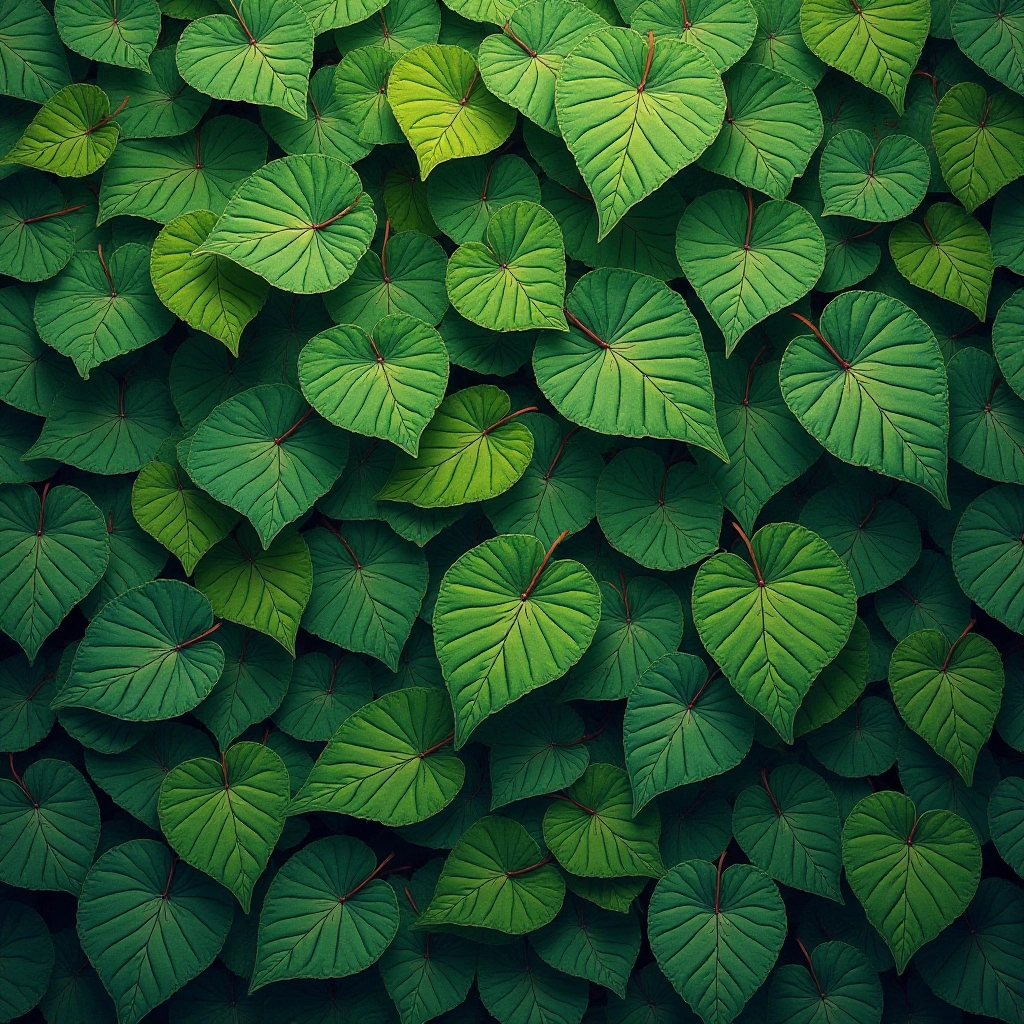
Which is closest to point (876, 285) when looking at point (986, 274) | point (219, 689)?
point (986, 274)

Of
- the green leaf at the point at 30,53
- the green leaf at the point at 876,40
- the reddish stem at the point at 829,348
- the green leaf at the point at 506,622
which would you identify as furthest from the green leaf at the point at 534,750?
the green leaf at the point at 30,53

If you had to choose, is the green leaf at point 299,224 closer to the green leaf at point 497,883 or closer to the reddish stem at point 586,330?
the reddish stem at point 586,330

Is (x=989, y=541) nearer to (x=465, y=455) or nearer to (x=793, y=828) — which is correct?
(x=793, y=828)

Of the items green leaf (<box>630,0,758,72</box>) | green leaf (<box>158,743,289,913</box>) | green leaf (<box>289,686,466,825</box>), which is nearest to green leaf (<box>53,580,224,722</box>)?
green leaf (<box>158,743,289,913</box>)

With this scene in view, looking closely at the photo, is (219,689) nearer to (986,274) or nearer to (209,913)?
(209,913)

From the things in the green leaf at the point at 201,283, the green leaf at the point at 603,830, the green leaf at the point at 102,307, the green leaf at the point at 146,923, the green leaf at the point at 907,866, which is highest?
the green leaf at the point at 201,283

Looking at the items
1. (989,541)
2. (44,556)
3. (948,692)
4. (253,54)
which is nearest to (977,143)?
(989,541)

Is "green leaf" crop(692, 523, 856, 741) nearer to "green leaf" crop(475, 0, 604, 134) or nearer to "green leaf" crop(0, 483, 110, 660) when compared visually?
"green leaf" crop(475, 0, 604, 134)
